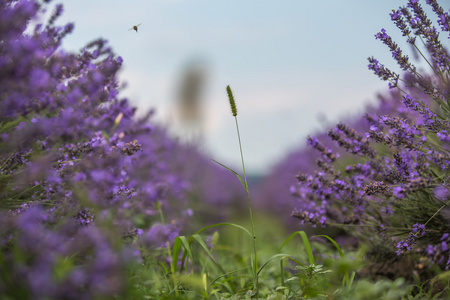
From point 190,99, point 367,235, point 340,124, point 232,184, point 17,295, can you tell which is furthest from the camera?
point 232,184

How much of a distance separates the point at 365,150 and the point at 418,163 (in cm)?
39

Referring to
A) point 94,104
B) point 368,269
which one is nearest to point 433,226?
point 368,269

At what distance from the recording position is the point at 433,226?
225 centimetres

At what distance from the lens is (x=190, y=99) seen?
11672 mm

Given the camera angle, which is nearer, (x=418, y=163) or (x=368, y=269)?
(x=418, y=163)

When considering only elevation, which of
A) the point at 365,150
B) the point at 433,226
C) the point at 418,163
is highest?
the point at 365,150

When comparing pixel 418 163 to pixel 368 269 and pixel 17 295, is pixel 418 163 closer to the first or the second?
pixel 368 269

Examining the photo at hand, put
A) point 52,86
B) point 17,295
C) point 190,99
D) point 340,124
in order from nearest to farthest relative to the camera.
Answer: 1. point 17,295
2. point 52,86
3. point 340,124
4. point 190,99

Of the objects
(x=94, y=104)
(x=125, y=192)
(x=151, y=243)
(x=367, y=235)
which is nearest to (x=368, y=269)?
(x=367, y=235)

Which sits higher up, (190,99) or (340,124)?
(190,99)

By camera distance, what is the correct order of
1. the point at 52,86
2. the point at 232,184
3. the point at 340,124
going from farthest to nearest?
the point at 232,184 → the point at 340,124 → the point at 52,86

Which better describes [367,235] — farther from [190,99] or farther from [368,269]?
[190,99]

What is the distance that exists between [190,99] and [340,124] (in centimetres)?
952

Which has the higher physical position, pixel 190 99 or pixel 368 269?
pixel 190 99
